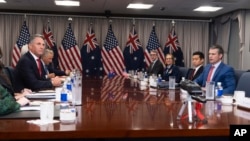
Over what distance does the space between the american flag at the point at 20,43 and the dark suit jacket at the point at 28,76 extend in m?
4.89

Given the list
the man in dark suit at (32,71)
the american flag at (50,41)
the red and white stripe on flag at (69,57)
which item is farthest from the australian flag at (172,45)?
the man in dark suit at (32,71)

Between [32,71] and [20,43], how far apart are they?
5.07 m

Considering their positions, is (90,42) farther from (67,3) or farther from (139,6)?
(139,6)

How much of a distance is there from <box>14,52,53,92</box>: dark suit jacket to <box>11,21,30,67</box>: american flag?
4.89 m

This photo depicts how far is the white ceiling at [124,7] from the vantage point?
703 centimetres

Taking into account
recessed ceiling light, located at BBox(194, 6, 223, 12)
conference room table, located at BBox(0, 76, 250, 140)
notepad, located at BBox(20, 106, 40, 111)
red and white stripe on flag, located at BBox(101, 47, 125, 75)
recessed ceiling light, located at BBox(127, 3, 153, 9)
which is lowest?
conference room table, located at BBox(0, 76, 250, 140)

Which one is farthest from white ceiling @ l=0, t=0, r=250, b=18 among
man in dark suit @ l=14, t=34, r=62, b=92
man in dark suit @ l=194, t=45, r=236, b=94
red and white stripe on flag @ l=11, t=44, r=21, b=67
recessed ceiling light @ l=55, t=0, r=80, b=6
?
man in dark suit @ l=14, t=34, r=62, b=92

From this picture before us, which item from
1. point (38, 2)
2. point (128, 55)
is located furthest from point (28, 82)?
point (128, 55)

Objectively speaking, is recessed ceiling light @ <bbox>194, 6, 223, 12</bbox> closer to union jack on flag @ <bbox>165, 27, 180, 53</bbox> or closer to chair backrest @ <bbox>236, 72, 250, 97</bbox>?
union jack on flag @ <bbox>165, 27, 180, 53</bbox>

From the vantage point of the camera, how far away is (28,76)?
137 inches

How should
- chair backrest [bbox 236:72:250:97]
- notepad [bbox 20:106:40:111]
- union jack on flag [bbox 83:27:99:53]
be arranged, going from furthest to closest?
union jack on flag [bbox 83:27:99:53], chair backrest [bbox 236:72:250:97], notepad [bbox 20:106:40:111]

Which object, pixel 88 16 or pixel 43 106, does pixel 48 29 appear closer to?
pixel 88 16

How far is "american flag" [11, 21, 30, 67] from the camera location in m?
8.24

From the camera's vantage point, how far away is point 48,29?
8.59 meters
